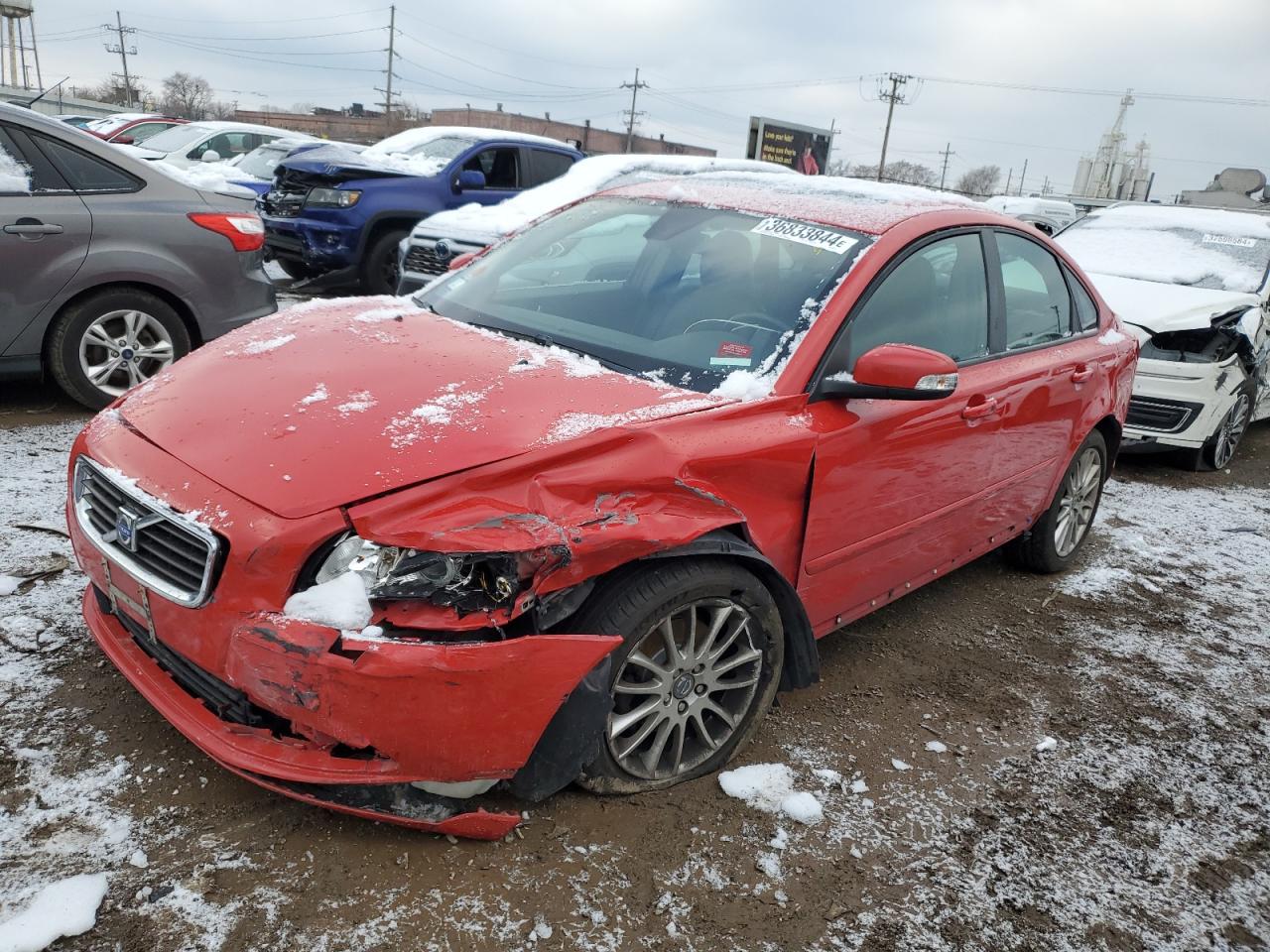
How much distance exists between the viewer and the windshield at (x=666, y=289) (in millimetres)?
2820

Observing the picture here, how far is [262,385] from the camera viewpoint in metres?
2.50

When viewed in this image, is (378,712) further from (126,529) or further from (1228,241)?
(1228,241)

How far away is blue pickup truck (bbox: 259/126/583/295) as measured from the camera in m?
9.01

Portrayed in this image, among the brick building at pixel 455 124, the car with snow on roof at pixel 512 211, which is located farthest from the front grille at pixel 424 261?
the brick building at pixel 455 124

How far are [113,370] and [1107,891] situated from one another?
520 centimetres

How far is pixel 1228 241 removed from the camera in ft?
25.0

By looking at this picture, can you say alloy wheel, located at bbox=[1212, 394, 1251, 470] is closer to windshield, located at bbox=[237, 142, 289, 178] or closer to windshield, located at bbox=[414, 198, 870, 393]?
windshield, located at bbox=[414, 198, 870, 393]

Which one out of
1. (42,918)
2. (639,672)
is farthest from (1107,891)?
(42,918)

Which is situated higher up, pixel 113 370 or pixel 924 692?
pixel 113 370

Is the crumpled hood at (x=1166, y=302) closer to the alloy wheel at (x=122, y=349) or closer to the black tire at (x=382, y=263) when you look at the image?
the alloy wheel at (x=122, y=349)

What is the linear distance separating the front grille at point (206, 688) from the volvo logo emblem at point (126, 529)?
0.20 metres

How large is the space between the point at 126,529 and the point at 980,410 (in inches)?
107

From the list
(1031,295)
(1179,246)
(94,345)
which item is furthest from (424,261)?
(1179,246)

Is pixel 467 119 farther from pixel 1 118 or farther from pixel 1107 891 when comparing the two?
pixel 1107 891
